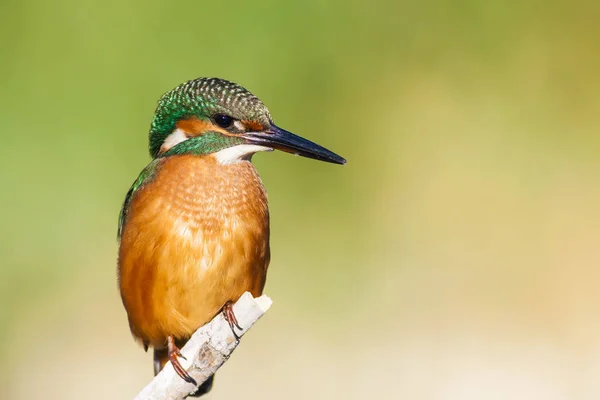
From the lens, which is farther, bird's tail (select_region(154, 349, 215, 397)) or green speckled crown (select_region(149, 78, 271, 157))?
bird's tail (select_region(154, 349, 215, 397))

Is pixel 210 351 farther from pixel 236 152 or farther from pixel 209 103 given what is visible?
pixel 209 103

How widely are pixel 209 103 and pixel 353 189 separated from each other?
9.56ft

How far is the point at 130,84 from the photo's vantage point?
5.65 meters

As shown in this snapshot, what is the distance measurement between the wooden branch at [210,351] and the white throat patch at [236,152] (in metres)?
0.50

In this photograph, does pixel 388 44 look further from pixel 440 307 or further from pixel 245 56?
pixel 440 307

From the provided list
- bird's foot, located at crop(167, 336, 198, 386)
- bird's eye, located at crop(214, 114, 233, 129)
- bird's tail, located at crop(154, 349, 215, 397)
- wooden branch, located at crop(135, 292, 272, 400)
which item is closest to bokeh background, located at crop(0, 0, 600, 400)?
bird's tail, located at crop(154, 349, 215, 397)

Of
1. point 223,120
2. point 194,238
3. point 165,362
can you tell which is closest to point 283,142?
point 223,120

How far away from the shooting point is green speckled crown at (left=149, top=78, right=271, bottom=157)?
297 centimetres

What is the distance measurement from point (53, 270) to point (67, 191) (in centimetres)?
49

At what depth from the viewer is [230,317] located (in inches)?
116

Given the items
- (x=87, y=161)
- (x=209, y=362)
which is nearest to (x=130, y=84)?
(x=87, y=161)

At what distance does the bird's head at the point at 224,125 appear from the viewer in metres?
2.97

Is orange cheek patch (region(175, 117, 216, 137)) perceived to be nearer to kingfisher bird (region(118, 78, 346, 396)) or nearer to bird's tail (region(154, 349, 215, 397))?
kingfisher bird (region(118, 78, 346, 396))

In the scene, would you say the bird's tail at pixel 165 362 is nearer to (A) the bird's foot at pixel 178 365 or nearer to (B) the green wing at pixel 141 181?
(A) the bird's foot at pixel 178 365
